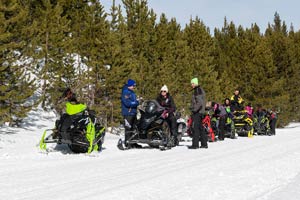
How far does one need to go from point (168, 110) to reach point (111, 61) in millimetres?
9673

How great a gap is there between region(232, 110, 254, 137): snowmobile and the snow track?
8.62 m

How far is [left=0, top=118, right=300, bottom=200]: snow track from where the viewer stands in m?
5.18

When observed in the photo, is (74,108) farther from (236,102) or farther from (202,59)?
(202,59)

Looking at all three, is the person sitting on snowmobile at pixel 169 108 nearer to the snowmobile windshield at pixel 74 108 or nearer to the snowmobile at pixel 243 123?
the snowmobile windshield at pixel 74 108

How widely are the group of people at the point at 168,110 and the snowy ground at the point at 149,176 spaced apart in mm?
1858

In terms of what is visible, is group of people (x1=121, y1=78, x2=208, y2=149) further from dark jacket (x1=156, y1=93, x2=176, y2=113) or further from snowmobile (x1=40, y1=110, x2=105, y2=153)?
snowmobile (x1=40, y1=110, x2=105, y2=153)

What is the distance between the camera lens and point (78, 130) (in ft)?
31.9

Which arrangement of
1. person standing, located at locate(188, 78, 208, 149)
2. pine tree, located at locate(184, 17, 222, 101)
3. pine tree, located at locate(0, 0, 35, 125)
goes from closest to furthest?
person standing, located at locate(188, 78, 208, 149)
pine tree, located at locate(0, 0, 35, 125)
pine tree, located at locate(184, 17, 222, 101)

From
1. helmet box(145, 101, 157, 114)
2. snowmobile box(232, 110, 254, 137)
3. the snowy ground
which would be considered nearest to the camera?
the snowy ground

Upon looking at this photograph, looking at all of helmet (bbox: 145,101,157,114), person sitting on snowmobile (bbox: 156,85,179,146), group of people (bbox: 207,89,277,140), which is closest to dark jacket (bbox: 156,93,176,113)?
person sitting on snowmobile (bbox: 156,85,179,146)

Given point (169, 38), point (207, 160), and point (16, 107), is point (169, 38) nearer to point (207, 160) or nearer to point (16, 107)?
point (16, 107)

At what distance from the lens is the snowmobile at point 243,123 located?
712 inches

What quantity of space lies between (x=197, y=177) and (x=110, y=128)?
16509 millimetres

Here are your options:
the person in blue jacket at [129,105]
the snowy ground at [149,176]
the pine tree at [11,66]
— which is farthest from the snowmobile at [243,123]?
the pine tree at [11,66]
